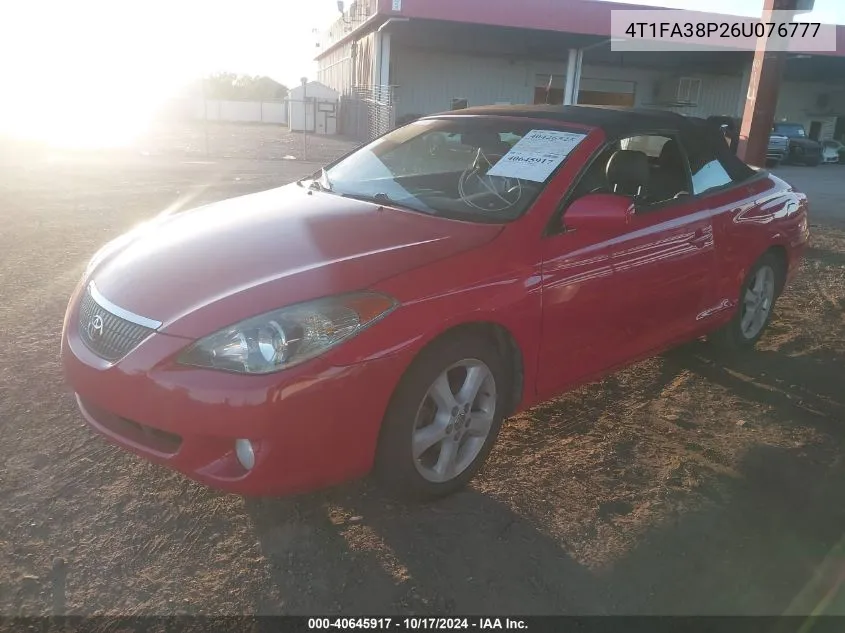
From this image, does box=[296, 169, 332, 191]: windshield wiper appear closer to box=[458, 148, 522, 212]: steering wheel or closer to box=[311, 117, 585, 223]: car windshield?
box=[311, 117, 585, 223]: car windshield

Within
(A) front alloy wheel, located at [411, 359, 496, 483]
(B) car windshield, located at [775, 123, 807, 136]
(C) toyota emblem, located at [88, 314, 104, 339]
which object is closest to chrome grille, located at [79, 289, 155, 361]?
(C) toyota emblem, located at [88, 314, 104, 339]

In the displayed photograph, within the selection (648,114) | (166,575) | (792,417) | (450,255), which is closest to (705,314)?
(792,417)

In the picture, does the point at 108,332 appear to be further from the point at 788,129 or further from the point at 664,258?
the point at 788,129

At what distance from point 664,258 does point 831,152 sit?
101 ft

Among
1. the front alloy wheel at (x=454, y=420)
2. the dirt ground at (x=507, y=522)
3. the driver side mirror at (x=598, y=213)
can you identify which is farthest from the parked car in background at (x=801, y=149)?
the front alloy wheel at (x=454, y=420)

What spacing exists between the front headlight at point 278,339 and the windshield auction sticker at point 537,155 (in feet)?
4.37

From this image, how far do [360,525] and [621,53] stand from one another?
98.4ft

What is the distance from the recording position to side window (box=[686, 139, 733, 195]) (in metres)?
3.95

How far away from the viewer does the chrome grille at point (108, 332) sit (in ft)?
8.02

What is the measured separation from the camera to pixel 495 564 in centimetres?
243

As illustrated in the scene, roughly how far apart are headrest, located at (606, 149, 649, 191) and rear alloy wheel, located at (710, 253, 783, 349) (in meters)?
1.26

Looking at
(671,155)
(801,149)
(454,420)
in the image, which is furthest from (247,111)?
(454,420)

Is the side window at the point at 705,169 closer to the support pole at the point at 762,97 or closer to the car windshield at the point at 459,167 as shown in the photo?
the car windshield at the point at 459,167

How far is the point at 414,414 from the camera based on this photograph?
99.8 inches
